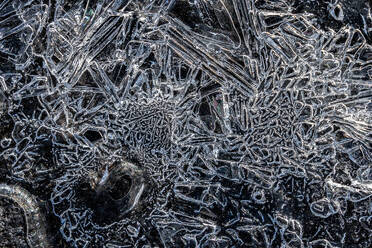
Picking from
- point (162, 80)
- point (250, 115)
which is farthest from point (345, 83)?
point (162, 80)

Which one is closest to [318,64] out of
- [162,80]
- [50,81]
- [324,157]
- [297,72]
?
[297,72]

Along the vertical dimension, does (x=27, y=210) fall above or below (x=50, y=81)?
below

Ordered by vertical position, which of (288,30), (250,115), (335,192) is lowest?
(335,192)

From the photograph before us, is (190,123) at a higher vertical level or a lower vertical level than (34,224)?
higher

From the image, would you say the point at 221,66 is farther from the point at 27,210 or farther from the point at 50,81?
the point at 27,210

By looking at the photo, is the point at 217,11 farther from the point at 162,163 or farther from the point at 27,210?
the point at 27,210

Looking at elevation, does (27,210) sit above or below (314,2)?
below
